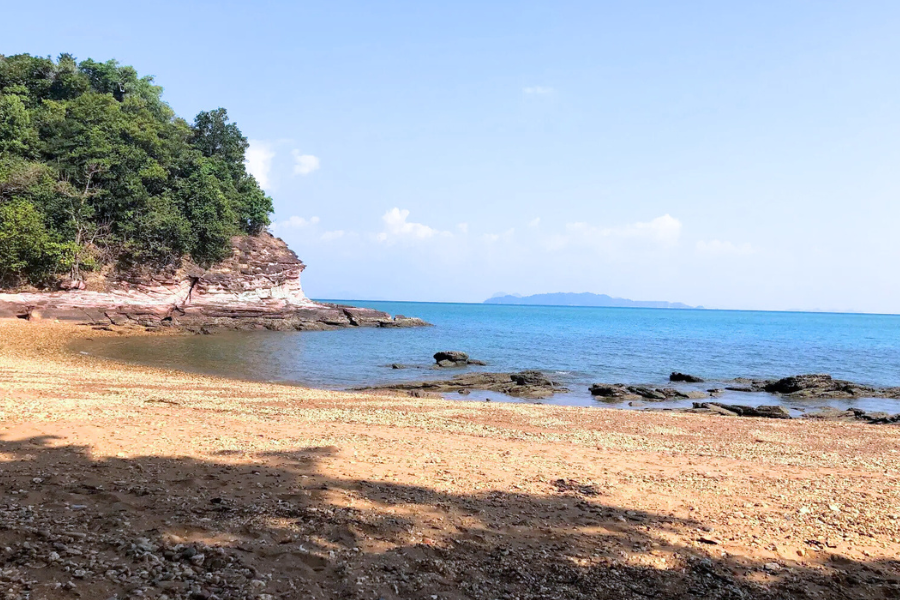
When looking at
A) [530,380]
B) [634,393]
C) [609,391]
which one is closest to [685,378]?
[634,393]

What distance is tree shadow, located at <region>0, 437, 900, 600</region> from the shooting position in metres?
4.29

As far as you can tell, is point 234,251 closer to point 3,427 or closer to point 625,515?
point 3,427

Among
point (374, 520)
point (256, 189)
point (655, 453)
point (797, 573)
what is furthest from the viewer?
point (256, 189)

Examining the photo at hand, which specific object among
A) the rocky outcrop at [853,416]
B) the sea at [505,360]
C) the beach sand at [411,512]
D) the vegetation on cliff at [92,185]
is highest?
the vegetation on cliff at [92,185]

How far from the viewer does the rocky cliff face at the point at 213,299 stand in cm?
4425

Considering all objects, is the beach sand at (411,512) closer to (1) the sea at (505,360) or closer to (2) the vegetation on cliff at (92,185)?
(1) the sea at (505,360)

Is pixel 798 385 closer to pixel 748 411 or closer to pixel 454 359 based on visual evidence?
pixel 748 411

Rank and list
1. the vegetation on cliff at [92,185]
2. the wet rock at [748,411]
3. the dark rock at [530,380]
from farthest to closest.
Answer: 1. the vegetation on cliff at [92,185]
2. the dark rock at [530,380]
3. the wet rock at [748,411]

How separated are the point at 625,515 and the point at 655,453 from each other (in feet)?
15.9

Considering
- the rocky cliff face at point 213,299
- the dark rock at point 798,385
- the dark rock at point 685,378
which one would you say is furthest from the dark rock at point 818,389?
the rocky cliff face at point 213,299

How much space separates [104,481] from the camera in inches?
256

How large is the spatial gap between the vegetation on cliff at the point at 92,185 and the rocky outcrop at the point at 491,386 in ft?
118

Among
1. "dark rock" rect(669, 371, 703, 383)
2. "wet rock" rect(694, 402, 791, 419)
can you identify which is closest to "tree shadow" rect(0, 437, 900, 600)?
"wet rock" rect(694, 402, 791, 419)

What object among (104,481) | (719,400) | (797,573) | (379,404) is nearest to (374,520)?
(104,481)
